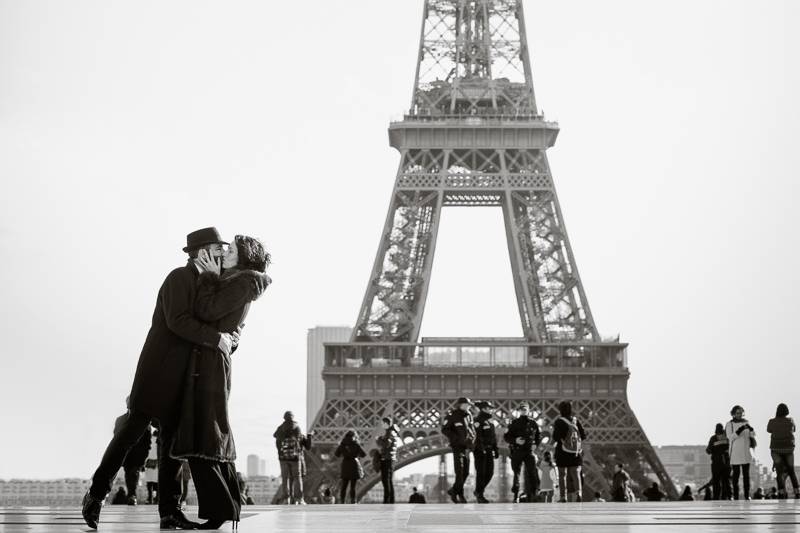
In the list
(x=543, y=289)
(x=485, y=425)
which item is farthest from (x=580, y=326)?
(x=485, y=425)

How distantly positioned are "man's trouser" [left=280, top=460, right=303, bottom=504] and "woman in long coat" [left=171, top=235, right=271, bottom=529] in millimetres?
13263

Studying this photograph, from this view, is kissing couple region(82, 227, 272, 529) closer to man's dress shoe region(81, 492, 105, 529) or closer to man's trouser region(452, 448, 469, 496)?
man's dress shoe region(81, 492, 105, 529)

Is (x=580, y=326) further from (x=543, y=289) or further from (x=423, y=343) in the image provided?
(x=423, y=343)

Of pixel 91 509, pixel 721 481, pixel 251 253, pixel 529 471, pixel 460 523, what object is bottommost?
pixel 460 523

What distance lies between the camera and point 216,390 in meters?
8.71

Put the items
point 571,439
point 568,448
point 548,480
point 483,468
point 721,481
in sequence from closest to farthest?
1. point 571,439
2. point 568,448
3. point 483,468
4. point 721,481
5. point 548,480

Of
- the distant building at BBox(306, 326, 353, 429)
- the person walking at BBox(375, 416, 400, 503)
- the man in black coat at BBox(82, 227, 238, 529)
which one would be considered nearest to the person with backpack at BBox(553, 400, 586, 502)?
the person walking at BBox(375, 416, 400, 503)

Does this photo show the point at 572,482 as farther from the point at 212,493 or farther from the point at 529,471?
the point at 212,493

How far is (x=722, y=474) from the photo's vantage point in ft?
77.3

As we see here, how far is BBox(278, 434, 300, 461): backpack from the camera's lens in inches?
861

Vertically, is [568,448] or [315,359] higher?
[315,359]

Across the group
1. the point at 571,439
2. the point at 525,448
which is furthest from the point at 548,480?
the point at 571,439

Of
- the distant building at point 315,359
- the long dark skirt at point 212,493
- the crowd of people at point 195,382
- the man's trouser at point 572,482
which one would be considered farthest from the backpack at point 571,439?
the distant building at point 315,359

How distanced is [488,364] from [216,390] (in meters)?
40.0
